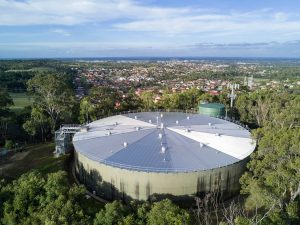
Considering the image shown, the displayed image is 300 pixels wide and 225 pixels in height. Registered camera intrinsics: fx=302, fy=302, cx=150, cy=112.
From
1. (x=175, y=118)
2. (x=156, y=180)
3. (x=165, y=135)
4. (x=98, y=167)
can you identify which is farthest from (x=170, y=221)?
(x=175, y=118)

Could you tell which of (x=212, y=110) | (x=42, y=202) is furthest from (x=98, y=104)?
(x=42, y=202)

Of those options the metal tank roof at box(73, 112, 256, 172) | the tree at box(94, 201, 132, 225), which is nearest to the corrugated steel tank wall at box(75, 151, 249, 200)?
the metal tank roof at box(73, 112, 256, 172)

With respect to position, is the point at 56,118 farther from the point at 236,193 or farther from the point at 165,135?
the point at 236,193

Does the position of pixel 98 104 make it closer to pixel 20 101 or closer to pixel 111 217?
pixel 111 217

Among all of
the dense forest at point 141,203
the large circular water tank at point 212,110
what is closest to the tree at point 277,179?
the dense forest at point 141,203

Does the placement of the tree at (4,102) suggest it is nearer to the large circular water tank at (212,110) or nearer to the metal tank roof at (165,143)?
the metal tank roof at (165,143)

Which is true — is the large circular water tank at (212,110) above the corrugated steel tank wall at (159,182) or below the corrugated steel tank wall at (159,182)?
above

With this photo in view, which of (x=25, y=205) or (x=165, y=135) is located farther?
(x=165, y=135)
